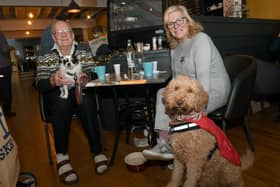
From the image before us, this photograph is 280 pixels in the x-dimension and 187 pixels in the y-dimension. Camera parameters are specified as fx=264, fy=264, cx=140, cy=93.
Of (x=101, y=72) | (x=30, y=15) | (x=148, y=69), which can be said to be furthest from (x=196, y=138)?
(x=30, y=15)

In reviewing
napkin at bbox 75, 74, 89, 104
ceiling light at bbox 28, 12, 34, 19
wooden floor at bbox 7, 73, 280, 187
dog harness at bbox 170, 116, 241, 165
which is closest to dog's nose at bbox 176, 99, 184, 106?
dog harness at bbox 170, 116, 241, 165

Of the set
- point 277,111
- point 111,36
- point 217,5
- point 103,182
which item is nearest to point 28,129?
point 111,36

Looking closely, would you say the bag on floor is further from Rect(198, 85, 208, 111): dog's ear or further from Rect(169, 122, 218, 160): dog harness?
Rect(198, 85, 208, 111): dog's ear

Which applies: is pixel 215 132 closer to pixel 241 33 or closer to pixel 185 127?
pixel 185 127

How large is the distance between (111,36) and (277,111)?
2.13 metres

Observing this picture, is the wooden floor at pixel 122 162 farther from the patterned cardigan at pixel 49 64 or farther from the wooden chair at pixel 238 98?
the patterned cardigan at pixel 49 64

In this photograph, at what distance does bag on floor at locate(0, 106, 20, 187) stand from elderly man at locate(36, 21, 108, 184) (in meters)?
0.68

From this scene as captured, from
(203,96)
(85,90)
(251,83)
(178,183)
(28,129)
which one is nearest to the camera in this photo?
(203,96)

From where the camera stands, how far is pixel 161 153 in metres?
1.89

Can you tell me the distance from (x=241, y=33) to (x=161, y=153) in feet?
6.60

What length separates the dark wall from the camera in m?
2.76

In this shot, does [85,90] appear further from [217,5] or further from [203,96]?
[217,5]

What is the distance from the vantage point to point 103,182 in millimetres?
1928

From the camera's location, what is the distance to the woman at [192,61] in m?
1.60
